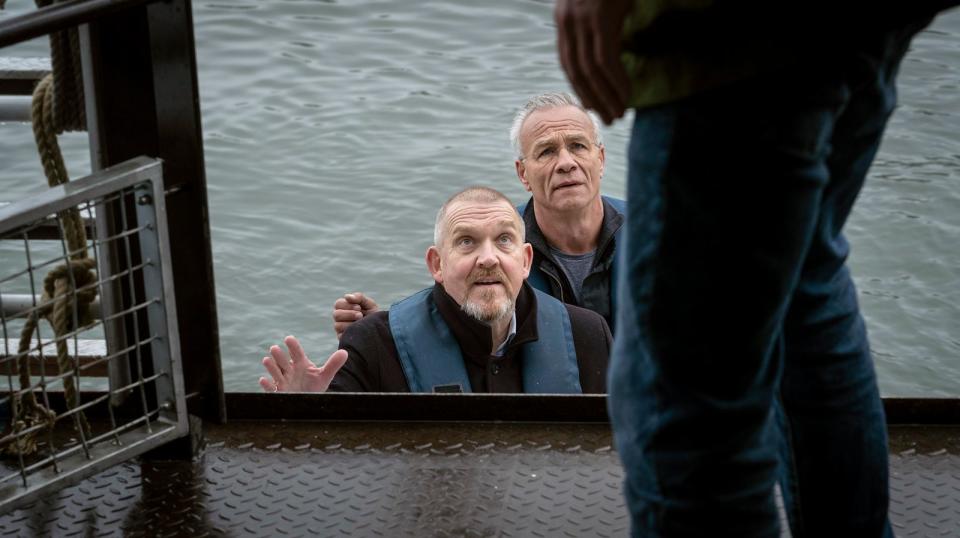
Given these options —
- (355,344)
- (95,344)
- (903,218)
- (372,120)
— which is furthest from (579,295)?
(372,120)

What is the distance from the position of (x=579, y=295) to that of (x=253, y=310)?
16.8 feet

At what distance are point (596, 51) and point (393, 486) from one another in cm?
117

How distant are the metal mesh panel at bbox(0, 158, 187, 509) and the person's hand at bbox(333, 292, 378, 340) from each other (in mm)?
1794

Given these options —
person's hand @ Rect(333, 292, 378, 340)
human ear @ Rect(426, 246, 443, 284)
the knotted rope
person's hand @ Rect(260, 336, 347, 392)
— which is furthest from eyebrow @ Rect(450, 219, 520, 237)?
the knotted rope

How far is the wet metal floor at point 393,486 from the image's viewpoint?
2.08m

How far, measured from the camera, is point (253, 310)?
9.20m

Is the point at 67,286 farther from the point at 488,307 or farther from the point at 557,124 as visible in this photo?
the point at 557,124

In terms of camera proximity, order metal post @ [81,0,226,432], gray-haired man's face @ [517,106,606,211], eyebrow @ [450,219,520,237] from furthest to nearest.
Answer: gray-haired man's face @ [517,106,606,211]
eyebrow @ [450,219,520,237]
metal post @ [81,0,226,432]

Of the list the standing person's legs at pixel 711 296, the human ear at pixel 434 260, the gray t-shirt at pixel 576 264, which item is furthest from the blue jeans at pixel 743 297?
the gray t-shirt at pixel 576 264

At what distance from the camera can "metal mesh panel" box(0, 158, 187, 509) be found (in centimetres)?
200

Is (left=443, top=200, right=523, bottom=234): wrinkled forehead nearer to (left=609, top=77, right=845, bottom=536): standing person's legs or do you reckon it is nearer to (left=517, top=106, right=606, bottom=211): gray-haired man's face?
(left=517, top=106, right=606, bottom=211): gray-haired man's face

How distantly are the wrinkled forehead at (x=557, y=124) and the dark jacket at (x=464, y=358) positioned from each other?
1.18m

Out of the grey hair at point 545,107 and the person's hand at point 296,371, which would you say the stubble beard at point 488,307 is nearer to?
the person's hand at point 296,371

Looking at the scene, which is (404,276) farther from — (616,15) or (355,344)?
(616,15)
